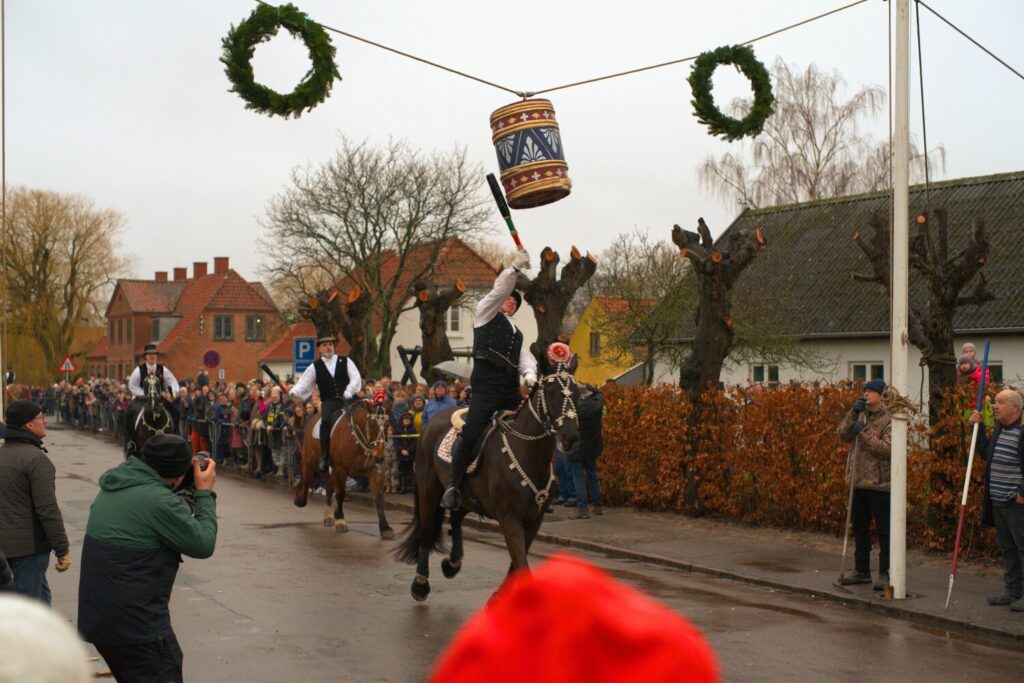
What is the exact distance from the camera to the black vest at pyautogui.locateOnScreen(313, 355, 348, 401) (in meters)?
17.8

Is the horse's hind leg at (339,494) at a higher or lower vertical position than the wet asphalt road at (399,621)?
higher

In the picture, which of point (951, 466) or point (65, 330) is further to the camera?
point (65, 330)

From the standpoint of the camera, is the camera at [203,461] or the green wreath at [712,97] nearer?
the camera at [203,461]

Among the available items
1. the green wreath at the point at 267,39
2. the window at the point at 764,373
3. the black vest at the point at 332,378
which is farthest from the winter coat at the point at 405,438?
the window at the point at 764,373

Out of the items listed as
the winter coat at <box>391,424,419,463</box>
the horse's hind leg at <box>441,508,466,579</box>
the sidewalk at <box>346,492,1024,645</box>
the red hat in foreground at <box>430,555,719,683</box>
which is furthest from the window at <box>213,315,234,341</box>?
the red hat in foreground at <box>430,555,719,683</box>

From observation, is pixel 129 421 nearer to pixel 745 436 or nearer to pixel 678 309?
pixel 745 436

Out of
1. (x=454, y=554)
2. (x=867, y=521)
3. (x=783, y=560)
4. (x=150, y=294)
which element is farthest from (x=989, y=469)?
(x=150, y=294)

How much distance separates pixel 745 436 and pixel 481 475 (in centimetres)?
752

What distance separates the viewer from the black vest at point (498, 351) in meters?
10.9

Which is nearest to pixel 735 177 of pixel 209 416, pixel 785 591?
pixel 209 416

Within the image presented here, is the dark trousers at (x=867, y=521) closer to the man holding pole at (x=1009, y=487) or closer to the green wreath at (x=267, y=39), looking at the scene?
the man holding pole at (x=1009, y=487)

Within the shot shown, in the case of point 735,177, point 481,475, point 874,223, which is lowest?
point 481,475

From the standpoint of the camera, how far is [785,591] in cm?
1284

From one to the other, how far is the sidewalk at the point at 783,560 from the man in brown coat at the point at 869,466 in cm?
36
